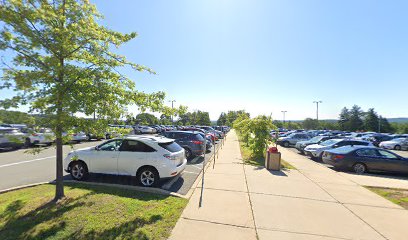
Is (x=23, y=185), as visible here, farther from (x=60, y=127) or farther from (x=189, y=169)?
(x=189, y=169)

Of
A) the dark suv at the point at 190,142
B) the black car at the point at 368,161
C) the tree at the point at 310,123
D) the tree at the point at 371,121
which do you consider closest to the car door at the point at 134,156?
the dark suv at the point at 190,142

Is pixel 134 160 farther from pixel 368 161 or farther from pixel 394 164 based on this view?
pixel 394 164

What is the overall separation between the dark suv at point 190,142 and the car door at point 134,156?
5.62 metres

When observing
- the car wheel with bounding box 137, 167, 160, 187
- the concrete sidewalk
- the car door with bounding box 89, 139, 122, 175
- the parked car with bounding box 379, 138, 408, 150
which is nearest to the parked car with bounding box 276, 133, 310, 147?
the parked car with bounding box 379, 138, 408, 150

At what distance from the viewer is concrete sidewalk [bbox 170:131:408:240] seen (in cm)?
433

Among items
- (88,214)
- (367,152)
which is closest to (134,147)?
(88,214)

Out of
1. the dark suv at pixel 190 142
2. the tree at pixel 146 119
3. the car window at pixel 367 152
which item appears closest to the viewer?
the tree at pixel 146 119

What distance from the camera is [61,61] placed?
15.8ft

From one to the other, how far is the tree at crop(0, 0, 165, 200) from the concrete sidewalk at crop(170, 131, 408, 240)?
10.3ft

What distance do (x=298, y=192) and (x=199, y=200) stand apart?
10.5 ft

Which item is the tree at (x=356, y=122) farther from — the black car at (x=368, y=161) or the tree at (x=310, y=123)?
the black car at (x=368, y=161)

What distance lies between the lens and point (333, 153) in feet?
37.3

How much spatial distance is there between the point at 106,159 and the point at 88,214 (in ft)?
9.33

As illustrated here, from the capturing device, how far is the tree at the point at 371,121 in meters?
64.3
